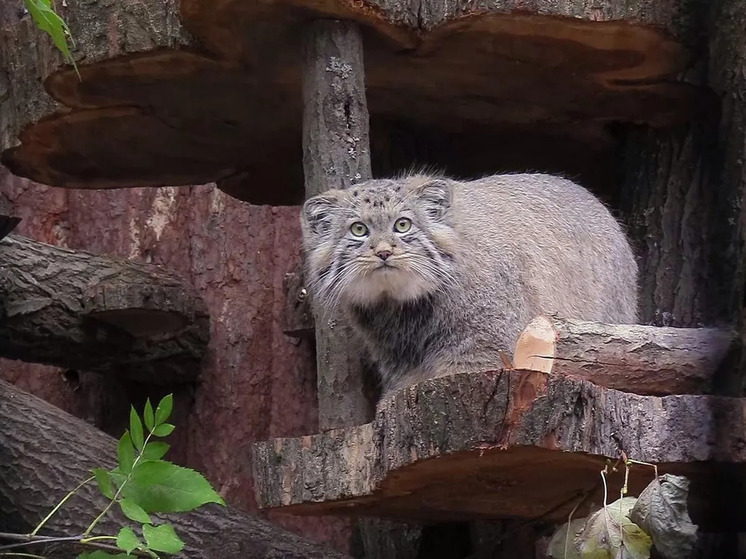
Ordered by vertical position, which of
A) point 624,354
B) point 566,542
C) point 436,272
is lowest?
point 566,542

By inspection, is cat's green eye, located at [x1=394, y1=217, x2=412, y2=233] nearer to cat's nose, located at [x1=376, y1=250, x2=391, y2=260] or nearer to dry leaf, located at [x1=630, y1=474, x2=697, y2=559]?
cat's nose, located at [x1=376, y1=250, x2=391, y2=260]

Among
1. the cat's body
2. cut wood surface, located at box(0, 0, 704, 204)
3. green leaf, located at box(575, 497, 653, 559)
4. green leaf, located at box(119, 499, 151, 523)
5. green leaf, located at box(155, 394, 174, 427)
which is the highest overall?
cut wood surface, located at box(0, 0, 704, 204)

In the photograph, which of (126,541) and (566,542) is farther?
(566,542)

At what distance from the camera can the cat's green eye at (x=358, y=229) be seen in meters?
3.98

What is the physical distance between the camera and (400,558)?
16.8ft

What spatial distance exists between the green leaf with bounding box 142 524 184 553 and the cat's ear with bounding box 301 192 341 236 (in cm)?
Result: 136

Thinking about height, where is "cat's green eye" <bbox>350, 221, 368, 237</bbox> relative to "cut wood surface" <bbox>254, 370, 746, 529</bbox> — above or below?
above

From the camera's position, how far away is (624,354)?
3629 millimetres

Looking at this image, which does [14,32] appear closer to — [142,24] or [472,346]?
[142,24]

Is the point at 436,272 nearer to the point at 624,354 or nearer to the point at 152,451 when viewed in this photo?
the point at 624,354

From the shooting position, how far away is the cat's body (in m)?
3.97

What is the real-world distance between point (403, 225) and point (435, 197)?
0.18 m

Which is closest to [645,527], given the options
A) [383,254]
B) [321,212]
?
[383,254]

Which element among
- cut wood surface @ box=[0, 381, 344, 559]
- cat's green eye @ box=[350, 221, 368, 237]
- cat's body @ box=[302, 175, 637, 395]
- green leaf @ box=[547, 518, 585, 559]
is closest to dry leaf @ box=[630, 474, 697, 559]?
green leaf @ box=[547, 518, 585, 559]
